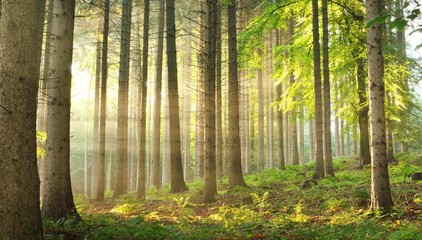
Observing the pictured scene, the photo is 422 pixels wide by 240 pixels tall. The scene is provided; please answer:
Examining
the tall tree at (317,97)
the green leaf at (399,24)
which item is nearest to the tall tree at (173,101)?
the tall tree at (317,97)

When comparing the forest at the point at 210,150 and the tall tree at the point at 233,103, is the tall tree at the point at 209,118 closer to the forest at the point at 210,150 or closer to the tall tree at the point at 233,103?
the forest at the point at 210,150

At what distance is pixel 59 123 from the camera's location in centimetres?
742

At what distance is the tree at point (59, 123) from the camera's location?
7074mm

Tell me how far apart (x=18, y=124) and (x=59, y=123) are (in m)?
3.17

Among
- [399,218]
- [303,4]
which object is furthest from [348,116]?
[399,218]

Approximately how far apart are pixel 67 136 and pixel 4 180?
11.0 ft

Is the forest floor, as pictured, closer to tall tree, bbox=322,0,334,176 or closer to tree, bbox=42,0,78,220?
tree, bbox=42,0,78,220

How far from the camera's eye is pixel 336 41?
53.0 ft

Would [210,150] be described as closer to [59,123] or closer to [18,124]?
[59,123]

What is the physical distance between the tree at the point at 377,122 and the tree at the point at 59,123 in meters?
6.24

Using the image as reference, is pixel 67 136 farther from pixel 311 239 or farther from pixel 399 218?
pixel 399 218

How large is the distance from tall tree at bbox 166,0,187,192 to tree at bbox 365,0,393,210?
8823 millimetres

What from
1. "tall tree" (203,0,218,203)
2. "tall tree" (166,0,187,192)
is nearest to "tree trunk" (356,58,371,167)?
"tall tree" (203,0,218,203)

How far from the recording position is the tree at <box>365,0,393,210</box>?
723cm
